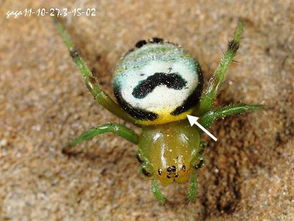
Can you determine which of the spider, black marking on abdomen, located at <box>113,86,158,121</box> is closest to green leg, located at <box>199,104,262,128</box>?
the spider

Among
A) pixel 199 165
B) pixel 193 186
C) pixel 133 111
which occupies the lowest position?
pixel 193 186

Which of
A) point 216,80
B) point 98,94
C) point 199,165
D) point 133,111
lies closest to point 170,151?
point 199,165

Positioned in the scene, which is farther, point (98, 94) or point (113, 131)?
point (98, 94)

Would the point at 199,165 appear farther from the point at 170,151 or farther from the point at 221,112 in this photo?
the point at 221,112

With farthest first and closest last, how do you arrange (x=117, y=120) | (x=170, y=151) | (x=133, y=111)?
(x=117, y=120) → (x=133, y=111) → (x=170, y=151)

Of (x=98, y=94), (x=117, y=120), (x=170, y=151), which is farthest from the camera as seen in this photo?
(x=117, y=120)

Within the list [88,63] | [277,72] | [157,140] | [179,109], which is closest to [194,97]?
Answer: [179,109]

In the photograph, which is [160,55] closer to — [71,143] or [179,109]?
[179,109]
